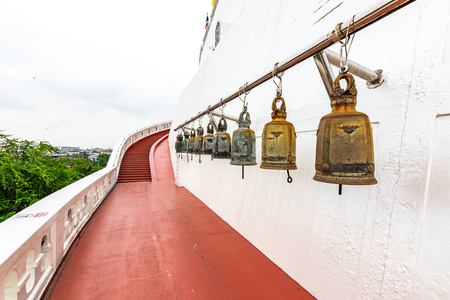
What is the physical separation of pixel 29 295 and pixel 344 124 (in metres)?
3.28

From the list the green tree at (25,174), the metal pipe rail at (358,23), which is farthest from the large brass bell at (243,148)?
the green tree at (25,174)

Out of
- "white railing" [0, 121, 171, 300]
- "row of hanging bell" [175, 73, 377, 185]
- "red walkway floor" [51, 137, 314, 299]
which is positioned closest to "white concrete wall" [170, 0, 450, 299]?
"red walkway floor" [51, 137, 314, 299]

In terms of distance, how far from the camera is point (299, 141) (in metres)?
2.61

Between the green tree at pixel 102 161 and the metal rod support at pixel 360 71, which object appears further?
the green tree at pixel 102 161

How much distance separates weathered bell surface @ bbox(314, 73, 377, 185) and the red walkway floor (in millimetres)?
1790

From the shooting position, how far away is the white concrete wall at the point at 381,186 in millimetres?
1385

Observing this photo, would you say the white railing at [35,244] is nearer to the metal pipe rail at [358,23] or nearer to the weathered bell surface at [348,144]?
the weathered bell surface at [348,144]

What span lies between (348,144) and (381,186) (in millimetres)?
798

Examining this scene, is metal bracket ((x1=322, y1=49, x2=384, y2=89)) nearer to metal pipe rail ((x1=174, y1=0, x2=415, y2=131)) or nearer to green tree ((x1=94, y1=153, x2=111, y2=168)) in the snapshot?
metal pipe rail ((x1=174, y1=0, x2=415, y2=131))

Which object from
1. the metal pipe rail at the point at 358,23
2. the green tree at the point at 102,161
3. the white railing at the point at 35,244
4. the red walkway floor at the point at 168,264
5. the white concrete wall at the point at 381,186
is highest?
the metal pipe rail at the point at 358,23

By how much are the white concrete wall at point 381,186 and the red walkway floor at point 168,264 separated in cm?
41

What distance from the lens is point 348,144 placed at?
4.13ft

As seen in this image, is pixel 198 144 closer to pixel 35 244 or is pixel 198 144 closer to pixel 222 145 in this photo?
pixel 222 145

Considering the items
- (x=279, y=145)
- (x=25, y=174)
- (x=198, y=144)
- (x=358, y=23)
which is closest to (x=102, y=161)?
(x=25, y=174)
